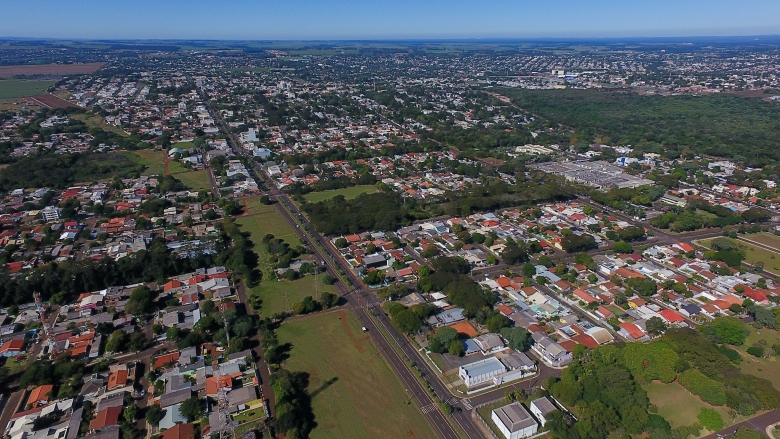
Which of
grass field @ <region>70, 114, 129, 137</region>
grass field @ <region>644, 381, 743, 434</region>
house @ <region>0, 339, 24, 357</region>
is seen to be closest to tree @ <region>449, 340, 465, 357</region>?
grass field @ <region>644, 381, 743, 434</region>

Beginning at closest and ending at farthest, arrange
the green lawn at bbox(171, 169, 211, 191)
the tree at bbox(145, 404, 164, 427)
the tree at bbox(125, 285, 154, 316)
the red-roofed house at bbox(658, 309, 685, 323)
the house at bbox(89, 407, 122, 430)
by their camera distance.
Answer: the house at bbox(89, 407, 122, 430) < the tree at bbox(145, 404, 164, 427) < the red-roofed house at bbox(658, 309, 685, 323) < the tree at bbox(125, 285, 154, 316) < the green lawn at bbox(171, 169, 211, 191)

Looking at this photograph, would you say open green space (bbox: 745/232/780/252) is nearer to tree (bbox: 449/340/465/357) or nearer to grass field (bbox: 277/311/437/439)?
tree (bbox: 449/340/465/357)

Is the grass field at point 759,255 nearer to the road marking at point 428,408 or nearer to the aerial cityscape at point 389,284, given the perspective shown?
the aerial cityscape at point 389,284

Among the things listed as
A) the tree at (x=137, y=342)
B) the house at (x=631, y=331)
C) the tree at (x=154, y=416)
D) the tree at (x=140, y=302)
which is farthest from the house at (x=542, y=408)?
the tree at (x=140, y=302)

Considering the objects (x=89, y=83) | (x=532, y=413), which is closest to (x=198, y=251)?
(x=532, y=413)

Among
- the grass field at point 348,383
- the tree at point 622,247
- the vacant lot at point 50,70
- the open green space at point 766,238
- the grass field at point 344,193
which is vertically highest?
the vacant lot at point 50,70

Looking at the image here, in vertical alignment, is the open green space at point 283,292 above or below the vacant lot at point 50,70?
below

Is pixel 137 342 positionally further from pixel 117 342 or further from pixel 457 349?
pixel 457 349
